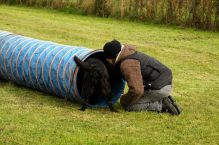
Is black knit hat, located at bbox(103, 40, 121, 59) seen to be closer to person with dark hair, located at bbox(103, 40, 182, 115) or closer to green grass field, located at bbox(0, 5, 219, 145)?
person with dark hair, located at bbox(103, 40, 182, 115)

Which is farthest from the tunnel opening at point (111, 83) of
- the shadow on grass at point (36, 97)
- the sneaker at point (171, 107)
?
the sneaker at point (171, 107)

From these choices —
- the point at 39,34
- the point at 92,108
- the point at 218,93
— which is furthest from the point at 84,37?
the point at 92,108

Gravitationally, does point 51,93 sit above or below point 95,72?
below

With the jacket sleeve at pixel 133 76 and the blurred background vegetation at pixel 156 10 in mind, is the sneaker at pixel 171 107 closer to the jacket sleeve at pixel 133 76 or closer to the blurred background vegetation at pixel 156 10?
the jacket sleeve at pixel 133 76

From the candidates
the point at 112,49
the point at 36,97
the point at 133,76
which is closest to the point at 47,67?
the point at 36,97

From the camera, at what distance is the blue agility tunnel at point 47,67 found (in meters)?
7.80

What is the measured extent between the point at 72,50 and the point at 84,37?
6.90 meters

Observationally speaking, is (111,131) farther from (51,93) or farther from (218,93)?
(218,93)

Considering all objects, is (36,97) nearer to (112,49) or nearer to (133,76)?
(112,49)

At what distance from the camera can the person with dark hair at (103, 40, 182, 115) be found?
7.41m

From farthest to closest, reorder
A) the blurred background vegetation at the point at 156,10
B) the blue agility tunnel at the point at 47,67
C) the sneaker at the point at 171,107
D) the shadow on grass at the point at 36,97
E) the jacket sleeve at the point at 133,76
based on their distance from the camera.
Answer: the blurred background vegetation at the point at 156,10 → the shadow on grass at the point at 36,97 → the blue agility tunnel at the point at 47,67 → the sneaker at the point at 171,107 → the jacket sleeve at the point at 133,76

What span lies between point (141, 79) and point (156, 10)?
436 inches

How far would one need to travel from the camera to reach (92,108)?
785cm

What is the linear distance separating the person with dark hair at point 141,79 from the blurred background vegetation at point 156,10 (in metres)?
9.70
